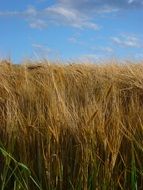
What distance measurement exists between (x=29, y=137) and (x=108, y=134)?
449 millimetres

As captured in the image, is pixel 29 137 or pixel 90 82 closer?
pixel 29 137

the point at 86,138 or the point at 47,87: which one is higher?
the point at 47,87

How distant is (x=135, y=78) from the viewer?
497 centimetres

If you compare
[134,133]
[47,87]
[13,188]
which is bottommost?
[13,188]

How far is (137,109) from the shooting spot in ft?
11.0

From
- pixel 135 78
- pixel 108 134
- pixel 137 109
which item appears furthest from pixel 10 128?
pixel 135 78

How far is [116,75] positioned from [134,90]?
695 mm

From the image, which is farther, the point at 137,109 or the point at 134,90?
the point at 134,90

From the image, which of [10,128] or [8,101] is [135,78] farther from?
[10,128]

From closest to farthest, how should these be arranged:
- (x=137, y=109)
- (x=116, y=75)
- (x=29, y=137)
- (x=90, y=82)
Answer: (x=29, y=137), (x=137, y=109), (x=90, y=82), (x=116, y=75)

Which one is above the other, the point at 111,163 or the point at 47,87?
the point at 47,87

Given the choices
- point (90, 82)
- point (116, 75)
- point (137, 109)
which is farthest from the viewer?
point (116, 75)

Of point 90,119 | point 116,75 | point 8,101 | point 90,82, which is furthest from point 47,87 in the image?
point 116,75

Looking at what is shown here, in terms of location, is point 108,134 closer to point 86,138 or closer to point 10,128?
point 86,138
